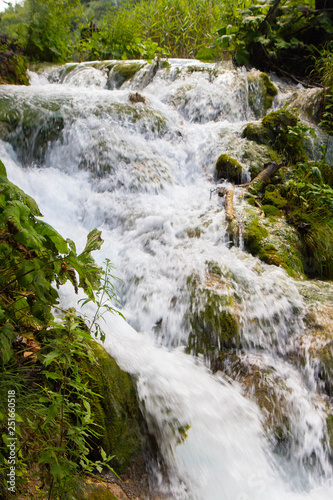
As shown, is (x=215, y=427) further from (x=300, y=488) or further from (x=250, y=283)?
(x=250, y=283)

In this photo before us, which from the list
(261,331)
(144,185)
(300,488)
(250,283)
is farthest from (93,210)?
(300,488)

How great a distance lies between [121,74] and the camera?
8.12 metres

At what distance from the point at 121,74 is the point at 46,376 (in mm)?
8296

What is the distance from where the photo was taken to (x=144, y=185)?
183 inches

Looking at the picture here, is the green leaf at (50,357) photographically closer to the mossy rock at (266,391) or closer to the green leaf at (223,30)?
the mossy rock at (266,391)

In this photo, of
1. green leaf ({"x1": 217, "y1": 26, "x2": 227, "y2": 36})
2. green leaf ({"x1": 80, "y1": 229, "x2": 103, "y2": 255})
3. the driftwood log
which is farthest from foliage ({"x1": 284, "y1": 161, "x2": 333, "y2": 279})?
green leaf ({"x1": 217, "y1": 26, "x2": 227, "y2": 36})

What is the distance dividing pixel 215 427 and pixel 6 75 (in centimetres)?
745

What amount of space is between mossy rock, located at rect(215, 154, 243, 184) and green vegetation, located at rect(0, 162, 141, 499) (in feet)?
12.0

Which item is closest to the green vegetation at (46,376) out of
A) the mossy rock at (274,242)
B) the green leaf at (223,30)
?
the mossy rock at (274,242)

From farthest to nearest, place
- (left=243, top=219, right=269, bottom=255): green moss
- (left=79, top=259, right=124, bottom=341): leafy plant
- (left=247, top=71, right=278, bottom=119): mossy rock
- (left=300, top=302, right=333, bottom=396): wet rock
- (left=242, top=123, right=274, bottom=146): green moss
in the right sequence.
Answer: (left=247, top=71, right=278, bottom=119): mossy rock, (left=242, top=123, right=274, bottom=146): green moss, (left=243, top=219, right=269, bottom=255): green moss, (left=300, top=302, right=333, bottom=396): wet rock, (left=79, top=259, right=124, bottom=341): leafy plant

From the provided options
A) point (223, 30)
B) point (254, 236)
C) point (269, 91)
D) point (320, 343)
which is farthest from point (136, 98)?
point (320, 343)

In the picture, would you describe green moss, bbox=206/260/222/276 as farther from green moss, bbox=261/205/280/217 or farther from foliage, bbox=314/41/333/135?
foliage, bbox=314/41/333/135

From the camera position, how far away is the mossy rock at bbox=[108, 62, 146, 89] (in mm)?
8062

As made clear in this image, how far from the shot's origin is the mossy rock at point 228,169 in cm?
490
